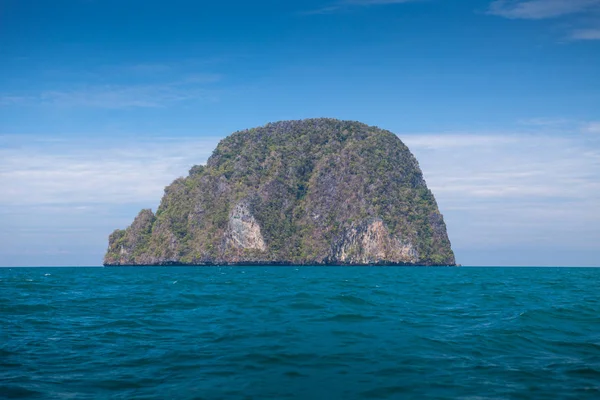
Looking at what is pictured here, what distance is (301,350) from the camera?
16531mm

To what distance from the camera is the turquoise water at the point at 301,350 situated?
12.9 metres

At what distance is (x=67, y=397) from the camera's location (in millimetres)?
12273

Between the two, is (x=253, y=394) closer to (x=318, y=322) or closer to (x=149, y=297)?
(x=318, y=322)

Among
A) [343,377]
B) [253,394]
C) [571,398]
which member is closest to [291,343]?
[343,377]

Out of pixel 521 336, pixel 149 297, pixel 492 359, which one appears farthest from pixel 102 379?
pixel 149 297

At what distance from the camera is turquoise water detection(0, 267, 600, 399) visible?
42.3 feet

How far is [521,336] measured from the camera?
63.1 feet

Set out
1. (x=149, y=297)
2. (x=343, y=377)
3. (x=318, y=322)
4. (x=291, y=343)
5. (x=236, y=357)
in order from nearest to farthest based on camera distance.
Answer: (x=343, y=377), (x=236, y=357), (x=291, y=343), (x=318, y=322), (x=149, y=297)

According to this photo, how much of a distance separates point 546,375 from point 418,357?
3.67 metres

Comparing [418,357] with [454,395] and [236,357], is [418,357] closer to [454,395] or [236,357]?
[454,395]

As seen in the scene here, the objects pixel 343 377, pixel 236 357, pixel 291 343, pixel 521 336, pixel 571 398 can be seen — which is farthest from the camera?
pixel 521 336

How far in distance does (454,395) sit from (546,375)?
3529mm

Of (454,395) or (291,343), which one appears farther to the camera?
(291,343)

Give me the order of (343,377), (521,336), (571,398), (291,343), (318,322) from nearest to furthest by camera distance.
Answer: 1. (571,398)
2. (343,377)
3. (291,343)
4. (521,336)
5. (318,322)
